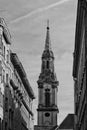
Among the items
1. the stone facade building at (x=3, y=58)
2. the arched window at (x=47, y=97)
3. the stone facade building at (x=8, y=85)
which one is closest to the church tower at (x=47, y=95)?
the arched window at (x=47, y=97)

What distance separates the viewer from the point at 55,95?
546 feet

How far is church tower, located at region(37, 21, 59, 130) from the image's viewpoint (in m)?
164

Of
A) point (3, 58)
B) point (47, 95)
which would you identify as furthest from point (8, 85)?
point (47, 95)

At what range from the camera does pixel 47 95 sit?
16650 centimetres

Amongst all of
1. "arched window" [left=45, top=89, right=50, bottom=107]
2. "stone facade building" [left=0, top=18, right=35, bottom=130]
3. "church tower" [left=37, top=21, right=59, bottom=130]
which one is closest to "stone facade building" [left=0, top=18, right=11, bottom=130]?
"stone facade building" [left=0, top=18, right=35, bottom=130]

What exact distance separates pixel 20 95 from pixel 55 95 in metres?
78.0

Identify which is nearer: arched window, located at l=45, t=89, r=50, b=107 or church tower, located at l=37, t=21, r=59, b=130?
church tower, located at l=37, t=21, r=59, b=130

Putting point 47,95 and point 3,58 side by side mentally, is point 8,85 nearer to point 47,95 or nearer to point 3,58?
point 3,58

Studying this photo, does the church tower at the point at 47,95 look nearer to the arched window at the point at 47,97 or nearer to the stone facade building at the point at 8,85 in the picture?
the arched window at the point at 47,97

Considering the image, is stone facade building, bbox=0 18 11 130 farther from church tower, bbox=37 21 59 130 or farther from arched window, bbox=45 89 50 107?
arched window, bbox=45 89 50 107

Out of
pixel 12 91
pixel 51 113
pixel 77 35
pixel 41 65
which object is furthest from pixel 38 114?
pixel 77 35

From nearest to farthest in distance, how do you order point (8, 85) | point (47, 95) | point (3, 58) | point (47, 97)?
point (3, 58) → point (8, 85) → point (47, 97) → point (47, 95)

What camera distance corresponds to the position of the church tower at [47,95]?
16425cm

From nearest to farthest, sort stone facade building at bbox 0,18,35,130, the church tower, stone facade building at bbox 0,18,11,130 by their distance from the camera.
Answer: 1. stone facade building at bbox 0,18,11,130
2. stone facade building at bbox 0,18,35,130
3. the church tower
